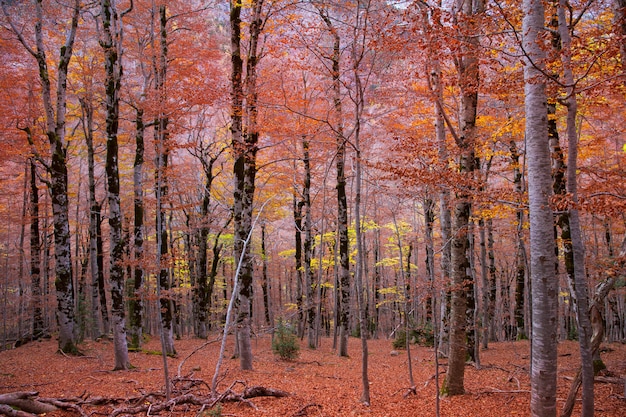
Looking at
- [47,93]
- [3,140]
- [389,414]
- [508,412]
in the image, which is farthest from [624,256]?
[3,140]

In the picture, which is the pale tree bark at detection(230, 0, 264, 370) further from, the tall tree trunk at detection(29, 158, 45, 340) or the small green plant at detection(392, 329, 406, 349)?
the tall tree trunk at detection(29, 158, 45, 340)

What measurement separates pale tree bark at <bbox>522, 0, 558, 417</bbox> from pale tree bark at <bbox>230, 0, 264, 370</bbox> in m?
6.52

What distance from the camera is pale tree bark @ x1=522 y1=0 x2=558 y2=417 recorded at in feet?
13.5

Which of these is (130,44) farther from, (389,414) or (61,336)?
(389,414)

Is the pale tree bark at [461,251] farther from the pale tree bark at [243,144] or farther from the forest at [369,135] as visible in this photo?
the pale tree bark at [243,144]

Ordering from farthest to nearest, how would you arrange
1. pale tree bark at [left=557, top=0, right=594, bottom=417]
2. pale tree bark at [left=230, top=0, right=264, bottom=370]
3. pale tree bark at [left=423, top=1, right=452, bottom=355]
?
pale tree bark at [left=230, top=0, right=264, bottom=370]
pale tree bark at [left=423, top=1, right=452, bottom=355]
pale tree bark at [left=557, top=0, right=594, bottom=417]

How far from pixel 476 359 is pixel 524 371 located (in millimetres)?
1177

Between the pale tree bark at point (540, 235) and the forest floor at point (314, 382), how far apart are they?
265 centimetres

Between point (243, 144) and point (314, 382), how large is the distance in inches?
238

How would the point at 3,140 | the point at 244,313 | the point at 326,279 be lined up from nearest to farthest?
the point at 244,313, the point at 3,140, the point at 326,279

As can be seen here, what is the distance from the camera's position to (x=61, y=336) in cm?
1092

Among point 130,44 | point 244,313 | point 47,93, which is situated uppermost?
point 130,44

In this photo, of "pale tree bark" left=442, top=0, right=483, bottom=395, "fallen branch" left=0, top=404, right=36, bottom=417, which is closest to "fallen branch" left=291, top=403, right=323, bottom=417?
"pale tree bark" left=442, top=0, right=483, bottom=395

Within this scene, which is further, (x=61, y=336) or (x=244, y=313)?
(x=61, y=336)
